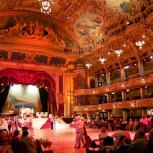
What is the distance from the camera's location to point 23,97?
1000 inches

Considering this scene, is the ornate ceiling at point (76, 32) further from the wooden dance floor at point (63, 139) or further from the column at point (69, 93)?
the wooden dance floor at point (63, 139)

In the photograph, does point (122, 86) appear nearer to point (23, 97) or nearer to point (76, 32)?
point (76, 32)

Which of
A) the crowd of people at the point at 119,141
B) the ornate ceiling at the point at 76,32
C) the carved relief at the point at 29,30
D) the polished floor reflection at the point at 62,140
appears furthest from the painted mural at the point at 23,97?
the crowd of people at the point at 119,141

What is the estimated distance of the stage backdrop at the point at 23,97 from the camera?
24.9 meters

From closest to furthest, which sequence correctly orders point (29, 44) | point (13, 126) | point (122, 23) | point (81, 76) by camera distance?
point (13, 126), point (122, 23), point (29, 44), point (81, 76)

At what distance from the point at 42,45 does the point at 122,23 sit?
8652 mm

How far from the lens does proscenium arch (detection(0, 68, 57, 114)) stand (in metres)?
23.3

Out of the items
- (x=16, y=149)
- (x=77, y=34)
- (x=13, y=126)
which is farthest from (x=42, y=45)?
(x=16, y=149)

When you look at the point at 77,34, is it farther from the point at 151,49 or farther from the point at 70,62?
Answer: the point at 151,49

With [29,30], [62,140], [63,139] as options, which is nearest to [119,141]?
[62,140]

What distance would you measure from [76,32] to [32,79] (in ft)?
22.5

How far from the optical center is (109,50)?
75.7 ft

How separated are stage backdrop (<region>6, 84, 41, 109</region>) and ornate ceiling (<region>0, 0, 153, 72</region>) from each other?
3229 millimetres

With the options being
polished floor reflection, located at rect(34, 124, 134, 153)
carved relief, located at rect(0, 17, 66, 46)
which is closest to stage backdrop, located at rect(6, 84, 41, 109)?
carved relief, located at rect(0, 17, 66, 46)
